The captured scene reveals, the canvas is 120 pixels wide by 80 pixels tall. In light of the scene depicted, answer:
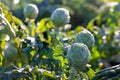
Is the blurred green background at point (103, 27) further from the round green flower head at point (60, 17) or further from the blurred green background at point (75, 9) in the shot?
the round green flower head at point (60, 17)

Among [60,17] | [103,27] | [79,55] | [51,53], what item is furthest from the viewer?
[103,27]

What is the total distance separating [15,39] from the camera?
1312 mm

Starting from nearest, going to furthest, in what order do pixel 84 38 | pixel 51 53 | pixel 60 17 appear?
1. pixel 84 38
2. pixel 51 53
3. pixel 60 17

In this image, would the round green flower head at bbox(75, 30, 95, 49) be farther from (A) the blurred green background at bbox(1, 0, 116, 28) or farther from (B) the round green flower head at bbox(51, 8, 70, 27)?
(A) the blurred green background at bbox(1, 0, 116, 28)

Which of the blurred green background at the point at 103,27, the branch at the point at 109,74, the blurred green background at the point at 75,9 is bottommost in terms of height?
the blurred green background at the point at 75,9

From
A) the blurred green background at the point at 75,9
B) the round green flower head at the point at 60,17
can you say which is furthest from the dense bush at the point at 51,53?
the blurred green background at the point at 75,9

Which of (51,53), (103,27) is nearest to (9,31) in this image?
(51,53)

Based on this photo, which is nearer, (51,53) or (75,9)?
(51,53)

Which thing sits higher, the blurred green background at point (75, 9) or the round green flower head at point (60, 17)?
the round green flower head at point (60, 17)

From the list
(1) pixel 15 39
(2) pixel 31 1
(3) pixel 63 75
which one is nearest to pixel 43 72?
(3) pixel 63 75

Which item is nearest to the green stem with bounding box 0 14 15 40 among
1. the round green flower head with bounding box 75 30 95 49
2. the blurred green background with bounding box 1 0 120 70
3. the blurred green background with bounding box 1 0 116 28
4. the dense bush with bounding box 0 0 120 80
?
the dense bush with bounding box 0 0 120 80

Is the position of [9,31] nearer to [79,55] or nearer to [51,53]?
[51,53]

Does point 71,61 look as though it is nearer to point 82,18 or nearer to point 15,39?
point 15,39

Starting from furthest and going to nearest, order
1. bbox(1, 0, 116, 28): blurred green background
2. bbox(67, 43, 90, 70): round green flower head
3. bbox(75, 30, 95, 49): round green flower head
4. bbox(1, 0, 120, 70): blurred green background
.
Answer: bbox(1, 0, 116, 28): blurred green background → bbox(1, 0, 120, 70): blurred green background → bbox(75, 30, 95, 49): round green flower head → bbox(67, 43, 90, 70): round green flower head
